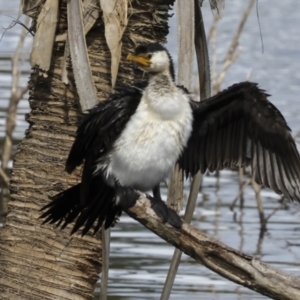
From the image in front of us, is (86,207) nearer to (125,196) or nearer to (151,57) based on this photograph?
(125,196)

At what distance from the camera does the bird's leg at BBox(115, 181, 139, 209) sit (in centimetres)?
500

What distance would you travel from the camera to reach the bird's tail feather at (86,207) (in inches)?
207

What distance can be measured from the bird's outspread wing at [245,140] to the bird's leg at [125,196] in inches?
20.5

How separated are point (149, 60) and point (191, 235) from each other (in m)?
0.97

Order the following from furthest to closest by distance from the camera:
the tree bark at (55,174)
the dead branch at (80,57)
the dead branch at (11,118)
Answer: the dead branch at (11,118) < the tree bark at (55,174) < the dead branch at (80,57)

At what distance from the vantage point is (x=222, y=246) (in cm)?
467

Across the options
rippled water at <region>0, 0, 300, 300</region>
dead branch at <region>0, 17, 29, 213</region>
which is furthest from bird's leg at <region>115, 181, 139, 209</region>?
dead branch at <region>0, 17, 29, 213</region>

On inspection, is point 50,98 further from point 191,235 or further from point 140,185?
point 191,235

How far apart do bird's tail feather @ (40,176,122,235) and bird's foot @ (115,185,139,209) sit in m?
0.11

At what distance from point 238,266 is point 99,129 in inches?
36.9

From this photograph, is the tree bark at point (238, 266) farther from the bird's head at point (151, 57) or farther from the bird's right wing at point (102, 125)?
the bird's head at point (151, 57)

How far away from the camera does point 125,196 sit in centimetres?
505

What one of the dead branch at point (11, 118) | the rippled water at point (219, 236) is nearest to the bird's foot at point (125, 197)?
the rippled water at point (219, 236)

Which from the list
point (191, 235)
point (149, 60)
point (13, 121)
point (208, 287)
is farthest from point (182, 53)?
point (13, 121)
